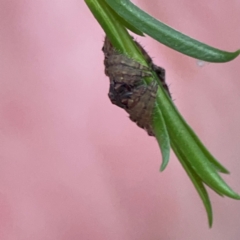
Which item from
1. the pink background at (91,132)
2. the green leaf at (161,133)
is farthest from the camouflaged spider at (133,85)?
the pink background at (91,132)

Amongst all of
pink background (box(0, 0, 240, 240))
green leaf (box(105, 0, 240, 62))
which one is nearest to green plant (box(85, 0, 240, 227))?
green leaf (box(105, 0, 240, 62))

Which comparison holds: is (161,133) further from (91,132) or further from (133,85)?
(91,132)

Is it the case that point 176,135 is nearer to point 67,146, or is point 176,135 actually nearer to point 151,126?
point 151,126

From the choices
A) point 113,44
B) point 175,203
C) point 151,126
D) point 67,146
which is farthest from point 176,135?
point 175,203

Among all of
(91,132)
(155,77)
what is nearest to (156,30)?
(155,77)

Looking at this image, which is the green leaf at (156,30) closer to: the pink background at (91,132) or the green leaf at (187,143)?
the green leaf at (187,143)

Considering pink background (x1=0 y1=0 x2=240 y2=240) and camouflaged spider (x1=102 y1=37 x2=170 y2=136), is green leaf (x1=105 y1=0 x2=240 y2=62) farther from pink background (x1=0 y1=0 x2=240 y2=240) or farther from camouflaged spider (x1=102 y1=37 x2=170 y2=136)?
pink background (x1=0 y1=0 x2=240 y2=240)
